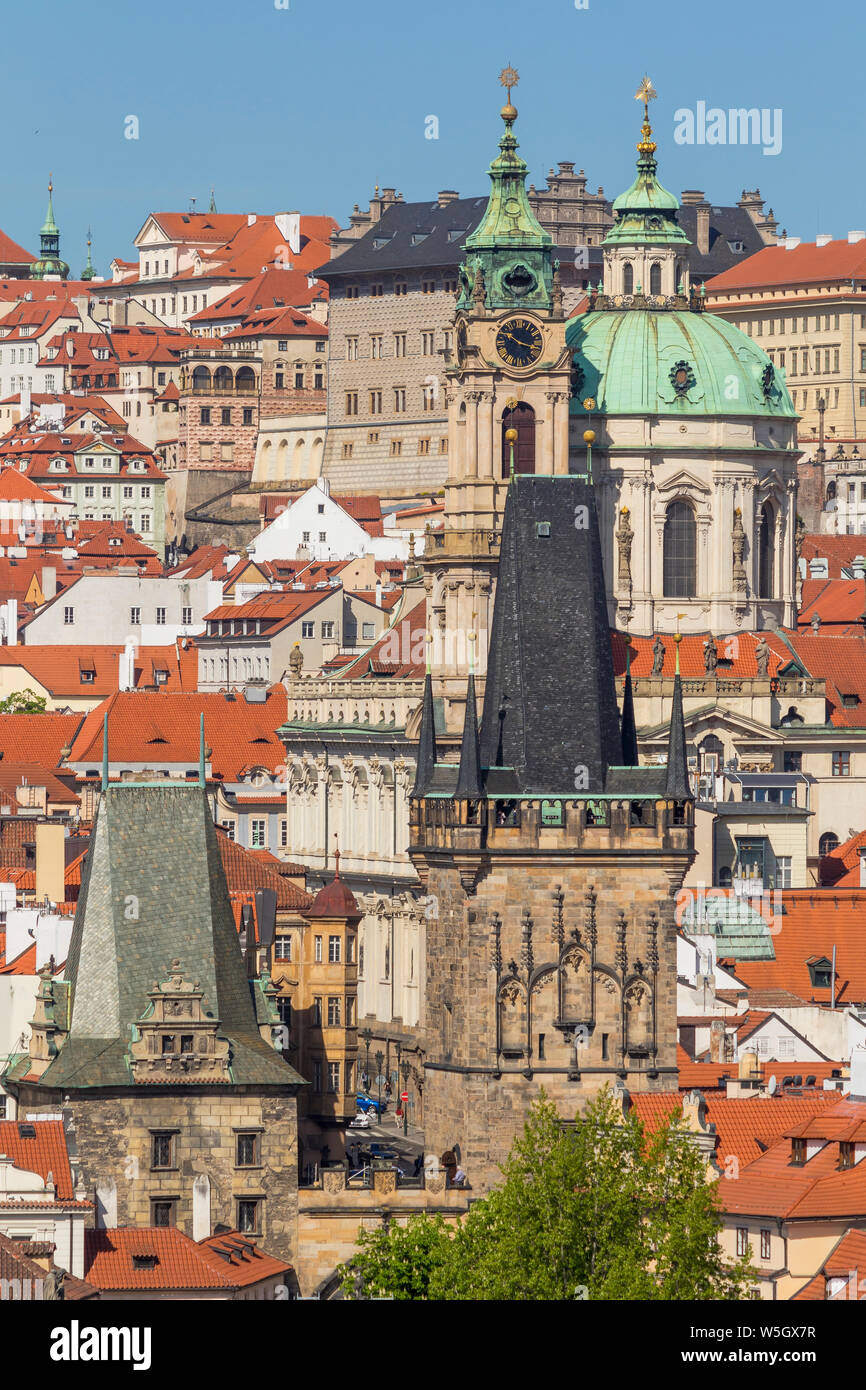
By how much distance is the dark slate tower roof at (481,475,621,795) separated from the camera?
295ft

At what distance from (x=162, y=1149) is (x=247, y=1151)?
182 cm

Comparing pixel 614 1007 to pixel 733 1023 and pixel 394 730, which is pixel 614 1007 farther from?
pixel 394 730

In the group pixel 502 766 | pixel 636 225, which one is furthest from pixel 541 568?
pixel 636 225

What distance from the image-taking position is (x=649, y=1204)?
218 ft

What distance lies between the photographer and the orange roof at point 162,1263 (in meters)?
73.6

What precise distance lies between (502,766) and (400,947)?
54.3 m

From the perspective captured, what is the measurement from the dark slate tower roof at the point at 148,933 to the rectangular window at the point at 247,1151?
1.13 m

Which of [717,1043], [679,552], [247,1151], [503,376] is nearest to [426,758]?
[717,1043]

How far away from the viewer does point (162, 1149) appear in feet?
280

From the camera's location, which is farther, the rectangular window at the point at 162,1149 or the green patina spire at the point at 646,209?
the green patina spire at the point at 646,209

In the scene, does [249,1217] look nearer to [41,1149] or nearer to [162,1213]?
[162,1213]

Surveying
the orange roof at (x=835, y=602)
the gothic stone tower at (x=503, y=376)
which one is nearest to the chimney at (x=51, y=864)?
the gothic stone tower at (x=503, y=376)

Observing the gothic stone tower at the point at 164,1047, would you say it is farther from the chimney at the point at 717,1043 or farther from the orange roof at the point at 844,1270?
the orange roof at the point at 844,1270

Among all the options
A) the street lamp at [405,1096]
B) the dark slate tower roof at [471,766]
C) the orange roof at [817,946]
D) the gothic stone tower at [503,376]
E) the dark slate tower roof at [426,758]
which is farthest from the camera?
the gothic stone tower at [503,376]
